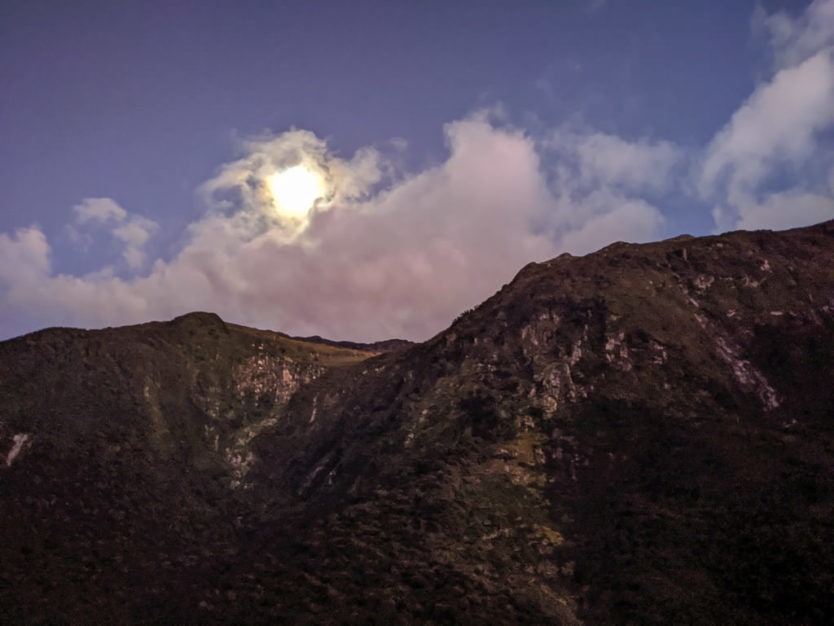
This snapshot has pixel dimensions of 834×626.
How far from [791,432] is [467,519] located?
4783 centimetres

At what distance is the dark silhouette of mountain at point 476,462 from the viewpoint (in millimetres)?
81750

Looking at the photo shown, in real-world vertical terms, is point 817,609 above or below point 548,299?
below

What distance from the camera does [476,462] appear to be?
4107 inches

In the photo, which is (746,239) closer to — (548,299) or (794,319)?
(794,319)

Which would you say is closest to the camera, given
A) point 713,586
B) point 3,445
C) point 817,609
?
point 817,609

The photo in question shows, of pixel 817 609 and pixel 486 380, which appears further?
pixel 486 380

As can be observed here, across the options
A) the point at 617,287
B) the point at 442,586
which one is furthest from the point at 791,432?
the point at 442,586

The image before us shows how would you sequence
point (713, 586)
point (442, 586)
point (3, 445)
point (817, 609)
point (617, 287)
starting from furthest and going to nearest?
point (617, 287)
point (3, 445)
point (442, 586)
point (713, 586)
point (817, 609)

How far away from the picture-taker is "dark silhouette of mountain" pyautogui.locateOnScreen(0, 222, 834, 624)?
81750 mm

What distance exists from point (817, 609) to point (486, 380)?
6277 cm

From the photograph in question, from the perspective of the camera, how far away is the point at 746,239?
14588 centimetres

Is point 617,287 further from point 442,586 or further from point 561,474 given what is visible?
point 442,586

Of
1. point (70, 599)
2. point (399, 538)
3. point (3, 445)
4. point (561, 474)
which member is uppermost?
point (3, 445)

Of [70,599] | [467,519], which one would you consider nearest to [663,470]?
[467,519]
